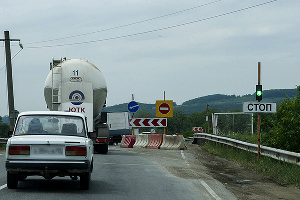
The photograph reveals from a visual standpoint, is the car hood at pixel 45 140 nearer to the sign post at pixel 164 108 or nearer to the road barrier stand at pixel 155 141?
the road barrier stand at pixel 155 141

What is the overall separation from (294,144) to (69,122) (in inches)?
365

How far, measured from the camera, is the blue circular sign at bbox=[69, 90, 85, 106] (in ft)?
63.7

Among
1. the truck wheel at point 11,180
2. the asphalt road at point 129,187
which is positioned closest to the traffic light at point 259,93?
A: the asphalt road at point 129,187

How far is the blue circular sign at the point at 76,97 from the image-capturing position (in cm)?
1941

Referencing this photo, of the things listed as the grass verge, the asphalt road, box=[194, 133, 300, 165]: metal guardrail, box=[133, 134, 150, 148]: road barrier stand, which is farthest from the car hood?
box=[133, 134, 150, 148]: road barrier stand

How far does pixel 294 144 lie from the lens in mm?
15625

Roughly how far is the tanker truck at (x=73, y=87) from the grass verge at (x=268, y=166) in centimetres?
626

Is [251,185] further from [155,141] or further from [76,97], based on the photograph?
[155,141]

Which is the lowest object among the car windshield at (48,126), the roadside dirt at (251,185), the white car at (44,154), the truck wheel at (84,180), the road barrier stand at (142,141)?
the road barrier stand at (142,141)

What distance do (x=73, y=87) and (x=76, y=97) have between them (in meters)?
0.47

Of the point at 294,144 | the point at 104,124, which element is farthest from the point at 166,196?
the point at 104,124

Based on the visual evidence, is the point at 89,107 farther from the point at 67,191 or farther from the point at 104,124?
the point at 67,191

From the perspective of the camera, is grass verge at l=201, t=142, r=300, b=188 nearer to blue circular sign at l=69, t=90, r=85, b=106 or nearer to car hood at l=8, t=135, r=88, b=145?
car hood at l=8, t=135, r=88, b=145

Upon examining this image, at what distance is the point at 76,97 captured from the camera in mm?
19562
